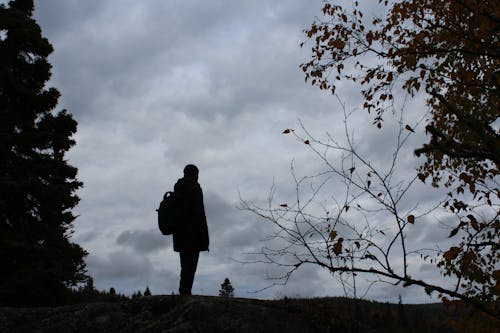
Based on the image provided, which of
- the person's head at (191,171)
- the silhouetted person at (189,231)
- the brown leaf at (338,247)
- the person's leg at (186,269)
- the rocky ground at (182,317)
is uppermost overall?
the person's head at (191,171)

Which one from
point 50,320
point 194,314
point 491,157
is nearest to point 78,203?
point 50,320

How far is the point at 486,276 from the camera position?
7.02 metres

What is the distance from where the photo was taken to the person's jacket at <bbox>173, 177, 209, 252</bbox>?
7.84 meters

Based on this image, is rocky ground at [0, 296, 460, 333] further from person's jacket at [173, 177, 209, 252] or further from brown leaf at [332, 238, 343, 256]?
brown leaf at [332, 238, 343, 256]

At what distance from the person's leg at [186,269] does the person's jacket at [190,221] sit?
130 millimetres

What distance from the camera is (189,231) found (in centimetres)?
782

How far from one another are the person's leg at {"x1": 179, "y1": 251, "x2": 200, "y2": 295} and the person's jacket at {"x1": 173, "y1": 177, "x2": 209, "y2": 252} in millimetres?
130

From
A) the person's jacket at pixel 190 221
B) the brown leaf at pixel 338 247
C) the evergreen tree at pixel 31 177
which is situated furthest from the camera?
the evergreen tree at pixel 31 177

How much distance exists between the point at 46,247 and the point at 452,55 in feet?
41.1

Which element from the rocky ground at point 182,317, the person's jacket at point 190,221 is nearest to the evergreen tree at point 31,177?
the rocky ground at point 182,317

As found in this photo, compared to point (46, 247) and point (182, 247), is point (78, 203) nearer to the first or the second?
point (46, 247)

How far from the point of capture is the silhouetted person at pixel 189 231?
7.85m

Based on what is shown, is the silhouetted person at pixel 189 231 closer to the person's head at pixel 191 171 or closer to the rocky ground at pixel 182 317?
the person's head at pixel 191 171

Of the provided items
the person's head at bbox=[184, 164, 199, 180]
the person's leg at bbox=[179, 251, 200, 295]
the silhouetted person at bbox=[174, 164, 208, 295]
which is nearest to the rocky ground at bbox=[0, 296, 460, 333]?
the person's leg at bbox=[179, 251, 200, 295]
